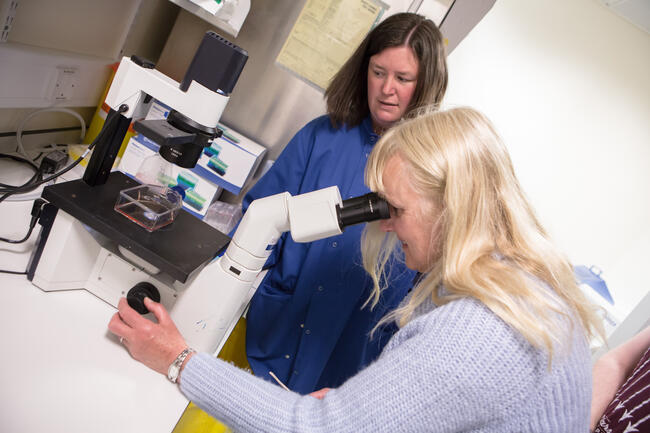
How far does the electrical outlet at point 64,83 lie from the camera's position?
1.43m

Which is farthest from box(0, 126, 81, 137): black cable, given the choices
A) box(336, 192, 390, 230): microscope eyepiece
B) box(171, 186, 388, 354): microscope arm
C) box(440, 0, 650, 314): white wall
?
box(440, 0, 650, 314): white wall

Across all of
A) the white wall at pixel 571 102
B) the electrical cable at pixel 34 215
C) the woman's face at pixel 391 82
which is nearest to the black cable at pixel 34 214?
the electrical cable at pixel 34 215

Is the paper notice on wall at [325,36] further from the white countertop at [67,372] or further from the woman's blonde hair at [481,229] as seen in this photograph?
the white countertop at [67,372]

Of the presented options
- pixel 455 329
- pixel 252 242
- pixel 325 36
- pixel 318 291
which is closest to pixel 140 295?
pixel 252 242

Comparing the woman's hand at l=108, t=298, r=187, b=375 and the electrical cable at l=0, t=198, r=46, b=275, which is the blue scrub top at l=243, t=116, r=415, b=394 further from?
the electrical cable at l=0, t=198, r=46, b=275

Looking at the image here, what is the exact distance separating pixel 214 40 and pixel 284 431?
31.4 inches

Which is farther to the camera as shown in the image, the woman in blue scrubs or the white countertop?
the woman in blue scrubs

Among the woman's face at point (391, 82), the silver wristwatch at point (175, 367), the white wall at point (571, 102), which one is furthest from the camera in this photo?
the white wall at point (571, 102)

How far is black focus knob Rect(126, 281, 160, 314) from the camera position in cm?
94

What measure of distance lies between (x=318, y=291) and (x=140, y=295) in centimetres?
59

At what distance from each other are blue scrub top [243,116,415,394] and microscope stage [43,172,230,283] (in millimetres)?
351

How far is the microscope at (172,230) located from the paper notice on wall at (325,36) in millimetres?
923

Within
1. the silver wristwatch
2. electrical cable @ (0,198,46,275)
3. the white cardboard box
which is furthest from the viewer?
the white cardboard box

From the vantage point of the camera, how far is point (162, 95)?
35.3 inches
